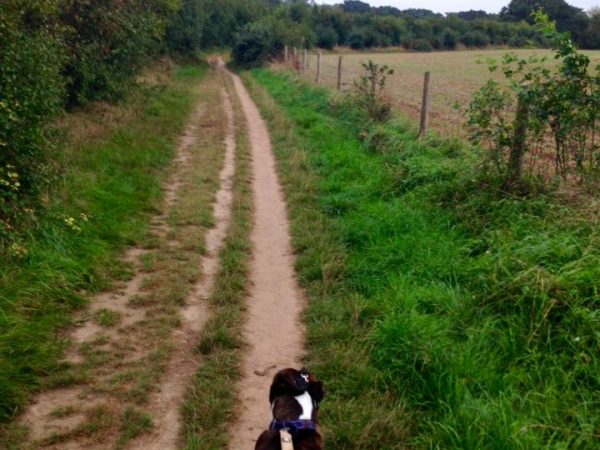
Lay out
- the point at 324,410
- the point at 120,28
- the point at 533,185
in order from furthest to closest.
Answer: the point at 120,28, the point at 533,185, the point at 324,410

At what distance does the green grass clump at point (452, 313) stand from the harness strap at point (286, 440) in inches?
33.5

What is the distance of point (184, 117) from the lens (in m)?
14.5

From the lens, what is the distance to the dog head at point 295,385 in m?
2.84

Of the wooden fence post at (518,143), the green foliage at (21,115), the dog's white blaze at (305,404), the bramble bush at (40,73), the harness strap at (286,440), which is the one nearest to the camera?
the harness strap at (286,440)

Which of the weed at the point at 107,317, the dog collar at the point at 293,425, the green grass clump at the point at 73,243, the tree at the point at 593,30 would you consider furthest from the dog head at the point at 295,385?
the tree at the point at 593,30

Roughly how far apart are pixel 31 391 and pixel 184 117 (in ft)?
38.4

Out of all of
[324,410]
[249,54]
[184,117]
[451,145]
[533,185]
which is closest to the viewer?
[324,410]

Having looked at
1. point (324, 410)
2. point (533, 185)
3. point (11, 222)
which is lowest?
point (324, 410)

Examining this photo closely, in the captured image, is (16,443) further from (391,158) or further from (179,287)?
(391,158)

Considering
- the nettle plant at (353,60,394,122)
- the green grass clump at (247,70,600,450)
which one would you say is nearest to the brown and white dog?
the green grass clump at (247,70,600,450)

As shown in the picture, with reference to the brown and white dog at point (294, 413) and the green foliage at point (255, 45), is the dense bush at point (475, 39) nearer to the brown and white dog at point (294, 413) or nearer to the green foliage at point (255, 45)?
the green foliage at point (255, 45)

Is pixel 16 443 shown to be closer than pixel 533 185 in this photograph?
Yes

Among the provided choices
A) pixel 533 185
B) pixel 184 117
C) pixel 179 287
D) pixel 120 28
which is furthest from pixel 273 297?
pixel 184 117

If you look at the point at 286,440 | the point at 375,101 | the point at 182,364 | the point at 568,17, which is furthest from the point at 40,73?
the point at 568,17
